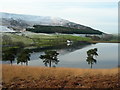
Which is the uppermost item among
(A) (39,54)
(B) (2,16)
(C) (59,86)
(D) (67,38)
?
(B) (2,16)

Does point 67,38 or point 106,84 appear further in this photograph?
point 67,38

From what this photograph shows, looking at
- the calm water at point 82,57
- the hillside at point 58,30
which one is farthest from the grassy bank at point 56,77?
the hillside at point 58,30

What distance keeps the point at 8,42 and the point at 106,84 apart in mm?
1974

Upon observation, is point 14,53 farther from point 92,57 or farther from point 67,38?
point 92,57

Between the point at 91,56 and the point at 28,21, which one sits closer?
the point at 91,56

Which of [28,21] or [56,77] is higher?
[28,21]

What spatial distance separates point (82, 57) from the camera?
4.46 metres

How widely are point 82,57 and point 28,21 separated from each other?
1.25m

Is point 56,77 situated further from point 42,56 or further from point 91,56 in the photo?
point 91,56

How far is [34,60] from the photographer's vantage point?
4.52m

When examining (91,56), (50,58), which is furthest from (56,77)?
(91,56)

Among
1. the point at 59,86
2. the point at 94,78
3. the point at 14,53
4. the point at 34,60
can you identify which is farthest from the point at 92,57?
the point at 14,53

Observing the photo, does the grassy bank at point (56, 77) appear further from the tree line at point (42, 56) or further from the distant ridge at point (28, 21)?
the distant ridge at point (28, 21)

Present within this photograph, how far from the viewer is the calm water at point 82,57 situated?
4.39 m
